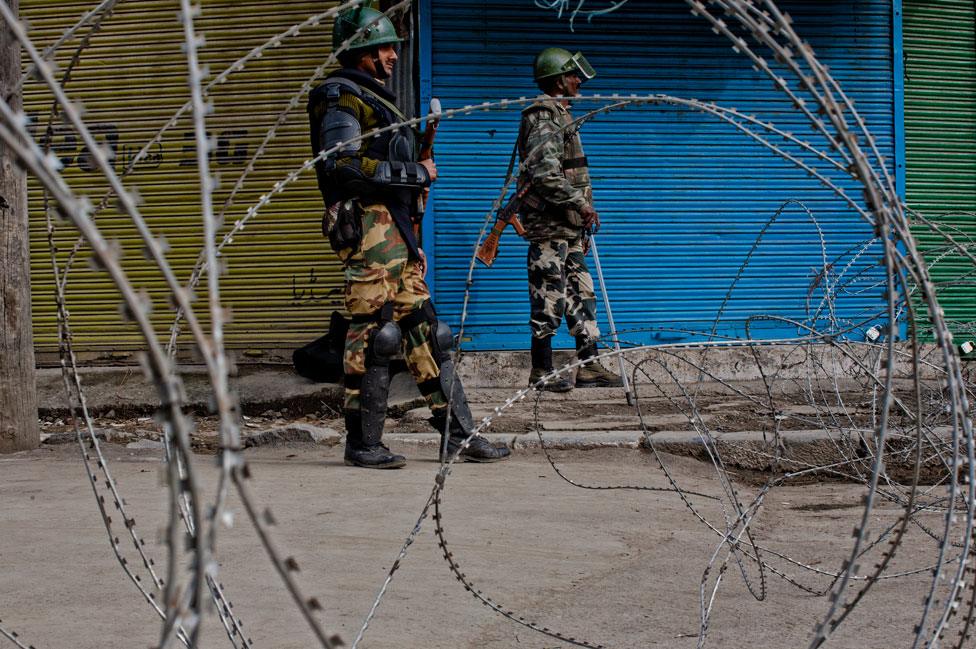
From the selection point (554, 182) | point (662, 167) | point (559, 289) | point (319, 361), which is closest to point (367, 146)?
point (554, 182)

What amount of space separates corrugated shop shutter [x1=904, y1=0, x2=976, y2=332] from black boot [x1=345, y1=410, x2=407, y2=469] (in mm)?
5569

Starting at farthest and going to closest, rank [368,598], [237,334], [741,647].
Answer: [237,334] < [368,598] < [741,647]

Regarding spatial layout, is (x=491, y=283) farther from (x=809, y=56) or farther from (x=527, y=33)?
(x=809, y=56)

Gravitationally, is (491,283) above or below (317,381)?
above

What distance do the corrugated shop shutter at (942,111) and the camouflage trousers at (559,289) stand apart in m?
3.53

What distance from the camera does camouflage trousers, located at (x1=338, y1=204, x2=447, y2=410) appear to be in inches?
183

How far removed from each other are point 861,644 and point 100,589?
1894 millimetres

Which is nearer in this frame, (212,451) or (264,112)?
(212,451)

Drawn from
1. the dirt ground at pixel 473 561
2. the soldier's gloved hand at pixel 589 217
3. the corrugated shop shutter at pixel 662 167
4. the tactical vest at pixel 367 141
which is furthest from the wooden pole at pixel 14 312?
the soldier's gloved hand at pixel 589 217

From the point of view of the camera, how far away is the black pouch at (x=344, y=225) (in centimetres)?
465

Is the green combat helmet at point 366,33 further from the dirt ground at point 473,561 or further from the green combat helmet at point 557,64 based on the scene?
the dirt ground at point 473,561

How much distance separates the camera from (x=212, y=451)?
5.66 m

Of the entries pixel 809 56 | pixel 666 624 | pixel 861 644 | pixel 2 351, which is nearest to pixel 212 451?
pixel 2 351

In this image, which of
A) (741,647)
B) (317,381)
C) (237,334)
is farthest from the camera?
(237,334)
